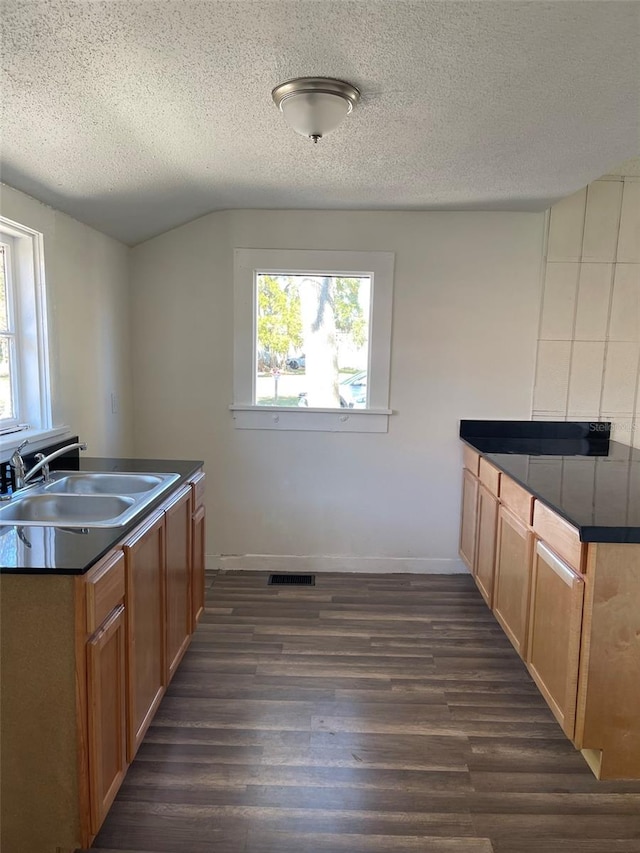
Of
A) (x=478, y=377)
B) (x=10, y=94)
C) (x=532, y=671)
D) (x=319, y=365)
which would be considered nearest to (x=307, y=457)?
(x=319, y=365)

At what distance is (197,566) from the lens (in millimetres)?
2633

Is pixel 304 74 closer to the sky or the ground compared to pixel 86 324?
closer to the sky

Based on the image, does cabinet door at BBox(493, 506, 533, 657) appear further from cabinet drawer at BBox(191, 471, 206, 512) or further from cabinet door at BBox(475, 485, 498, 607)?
cabinet drawer at BBox(191, 471, 206, 512)

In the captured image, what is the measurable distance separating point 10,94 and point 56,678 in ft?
5.48

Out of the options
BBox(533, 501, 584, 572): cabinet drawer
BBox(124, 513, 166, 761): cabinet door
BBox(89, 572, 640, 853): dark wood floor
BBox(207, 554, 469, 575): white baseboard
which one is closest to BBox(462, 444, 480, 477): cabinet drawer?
BBox(207, 554, 469, 575): white baseboard

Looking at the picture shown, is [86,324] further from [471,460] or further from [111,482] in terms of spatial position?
[471,460]

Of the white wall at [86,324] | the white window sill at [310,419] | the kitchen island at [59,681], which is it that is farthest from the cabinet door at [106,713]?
the white window sill at [310,419]

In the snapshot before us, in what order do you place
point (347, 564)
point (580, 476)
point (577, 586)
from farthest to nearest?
point (347, 564), point (580, 476), point (577, 586)

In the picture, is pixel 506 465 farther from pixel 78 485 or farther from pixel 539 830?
pixel 78 485

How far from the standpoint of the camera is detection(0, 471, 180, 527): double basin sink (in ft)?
6.21

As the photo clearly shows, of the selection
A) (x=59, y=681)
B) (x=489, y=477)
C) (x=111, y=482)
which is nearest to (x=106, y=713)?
(x=59, y=681)

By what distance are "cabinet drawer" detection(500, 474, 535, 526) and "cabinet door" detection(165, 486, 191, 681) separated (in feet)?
4.73

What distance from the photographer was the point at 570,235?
3.33 metres

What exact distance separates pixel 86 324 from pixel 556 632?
8.47 ft
